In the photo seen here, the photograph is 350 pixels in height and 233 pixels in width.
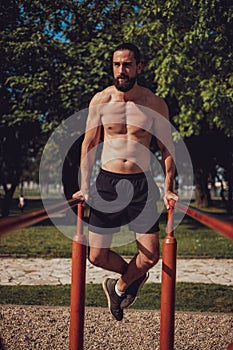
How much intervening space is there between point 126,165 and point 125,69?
0.82 metres

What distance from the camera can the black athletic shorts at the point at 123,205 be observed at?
444 centimetres

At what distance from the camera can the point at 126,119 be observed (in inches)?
177

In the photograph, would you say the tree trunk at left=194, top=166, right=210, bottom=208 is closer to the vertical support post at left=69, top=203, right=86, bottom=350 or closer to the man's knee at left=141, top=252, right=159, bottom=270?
the man's knee at left=141, top=252, right=159, bottom=270

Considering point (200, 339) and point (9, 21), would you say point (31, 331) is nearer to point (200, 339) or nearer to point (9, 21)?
point (200, 339)

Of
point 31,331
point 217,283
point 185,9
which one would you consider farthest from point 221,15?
point 31,331

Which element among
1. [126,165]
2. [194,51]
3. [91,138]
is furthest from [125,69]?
[194,51]

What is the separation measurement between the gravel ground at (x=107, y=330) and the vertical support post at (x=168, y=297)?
166 centimetres

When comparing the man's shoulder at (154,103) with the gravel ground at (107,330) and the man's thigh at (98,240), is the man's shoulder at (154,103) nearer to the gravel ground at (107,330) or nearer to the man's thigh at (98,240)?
the man's thigh at (98,240)

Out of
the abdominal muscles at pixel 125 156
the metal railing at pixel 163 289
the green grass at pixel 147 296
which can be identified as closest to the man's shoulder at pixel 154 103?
the abdominal muscles at pixel 125 156

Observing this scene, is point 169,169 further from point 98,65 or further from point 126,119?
point 98,65

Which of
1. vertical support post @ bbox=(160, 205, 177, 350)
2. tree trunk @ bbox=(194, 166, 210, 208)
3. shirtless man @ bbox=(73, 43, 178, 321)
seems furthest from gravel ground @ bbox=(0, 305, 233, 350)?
tree trunk @ bbox=(194, 166, 210, 208)

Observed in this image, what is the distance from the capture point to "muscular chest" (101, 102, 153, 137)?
4.48 meters

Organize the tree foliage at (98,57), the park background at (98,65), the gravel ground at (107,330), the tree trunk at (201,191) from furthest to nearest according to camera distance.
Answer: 1. the tree trunk at (201,191)
2. the tree foliage at (98,57)
3. the park background at (98,65)
4. the gravel ground at (107,330)

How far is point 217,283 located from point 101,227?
467 centimetres
